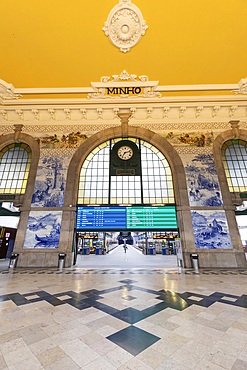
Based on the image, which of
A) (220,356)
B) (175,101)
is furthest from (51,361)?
(175,101)

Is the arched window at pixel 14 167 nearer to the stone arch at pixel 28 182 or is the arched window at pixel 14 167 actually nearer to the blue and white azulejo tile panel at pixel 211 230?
the stone arch at pixel 28 182

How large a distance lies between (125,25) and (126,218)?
9.71m

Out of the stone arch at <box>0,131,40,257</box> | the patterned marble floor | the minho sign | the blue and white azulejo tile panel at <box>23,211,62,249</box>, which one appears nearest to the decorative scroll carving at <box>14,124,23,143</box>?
the stone arch at <box>0,131,40,257</box>

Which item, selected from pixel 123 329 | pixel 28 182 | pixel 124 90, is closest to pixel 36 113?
pixel 28 182

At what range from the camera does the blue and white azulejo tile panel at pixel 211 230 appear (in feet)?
30.8

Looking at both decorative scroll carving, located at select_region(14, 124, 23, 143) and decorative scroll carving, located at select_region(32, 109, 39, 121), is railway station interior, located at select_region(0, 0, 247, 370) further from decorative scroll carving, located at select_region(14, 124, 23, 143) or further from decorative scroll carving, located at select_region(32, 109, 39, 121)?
decorative scroll carving, located at select_region(14, 124, 23, 143)

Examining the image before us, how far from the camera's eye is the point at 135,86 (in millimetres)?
10016

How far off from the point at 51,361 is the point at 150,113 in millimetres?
12678

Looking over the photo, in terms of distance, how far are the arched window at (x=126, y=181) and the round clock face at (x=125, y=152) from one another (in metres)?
0.76

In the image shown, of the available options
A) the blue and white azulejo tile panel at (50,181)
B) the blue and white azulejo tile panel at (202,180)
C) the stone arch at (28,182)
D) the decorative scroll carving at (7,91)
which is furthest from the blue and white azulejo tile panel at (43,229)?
the blue and white azulejo tile panel at (202,180)

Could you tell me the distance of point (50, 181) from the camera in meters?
10.9

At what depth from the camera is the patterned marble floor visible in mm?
1920

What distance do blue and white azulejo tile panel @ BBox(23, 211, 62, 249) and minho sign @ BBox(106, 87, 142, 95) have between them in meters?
8.41

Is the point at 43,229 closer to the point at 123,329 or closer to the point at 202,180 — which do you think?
the point at 123,329
